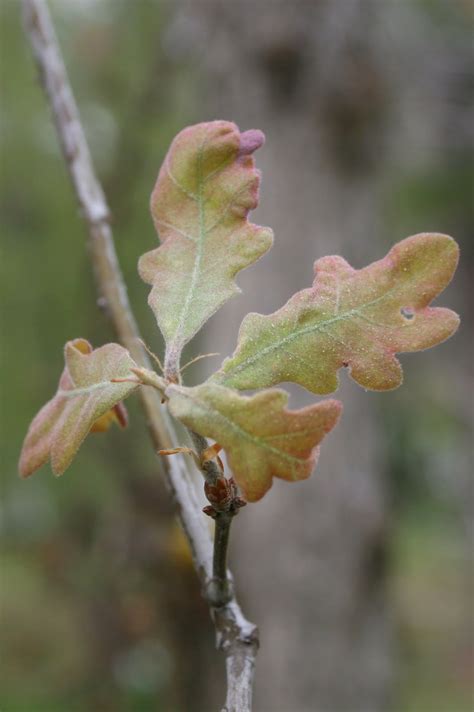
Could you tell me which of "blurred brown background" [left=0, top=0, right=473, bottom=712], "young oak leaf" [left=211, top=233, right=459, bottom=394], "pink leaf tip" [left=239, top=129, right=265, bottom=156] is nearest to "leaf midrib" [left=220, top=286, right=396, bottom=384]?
"young oak leaf" [left=211, top=233, right=459, bottom=394]

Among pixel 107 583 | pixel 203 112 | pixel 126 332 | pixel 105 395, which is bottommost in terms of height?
pixel 105 395

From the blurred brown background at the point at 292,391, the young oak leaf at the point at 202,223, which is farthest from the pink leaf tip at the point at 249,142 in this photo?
the blurred brown background at the point at 292,391

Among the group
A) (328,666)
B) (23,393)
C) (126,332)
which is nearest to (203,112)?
(23,393)

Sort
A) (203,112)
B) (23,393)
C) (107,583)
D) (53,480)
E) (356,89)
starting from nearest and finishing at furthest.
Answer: (356,89)
(203,112)
(107,583)
(23,393)
(53,480)

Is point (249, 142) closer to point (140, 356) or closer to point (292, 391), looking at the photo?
point (140, 356)

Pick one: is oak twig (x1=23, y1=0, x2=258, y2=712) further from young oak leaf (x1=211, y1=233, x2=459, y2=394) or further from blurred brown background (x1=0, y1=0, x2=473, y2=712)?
blurred brown background (x1=0, y1=0, x2=473, y2=712)

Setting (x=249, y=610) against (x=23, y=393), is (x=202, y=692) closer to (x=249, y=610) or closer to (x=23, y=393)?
(x=249, y=610)

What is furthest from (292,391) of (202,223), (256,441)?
(256,441)
